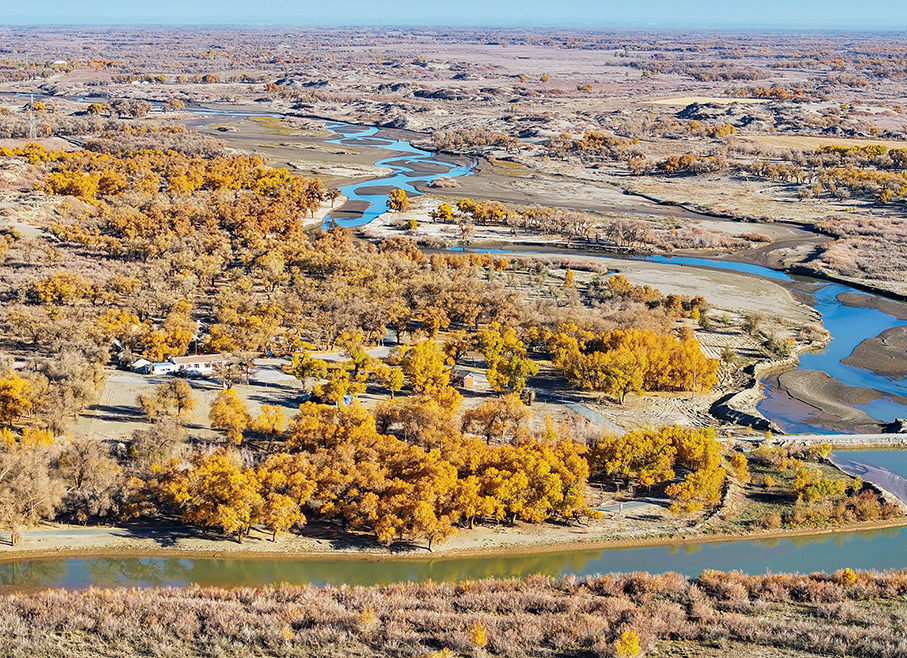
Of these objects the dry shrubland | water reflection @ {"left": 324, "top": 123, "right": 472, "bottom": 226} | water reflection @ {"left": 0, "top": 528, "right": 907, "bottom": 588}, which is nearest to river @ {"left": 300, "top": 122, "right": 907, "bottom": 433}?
water reflection @ {"left": 324, "top": 123, "right": 472, "bottom": 226}

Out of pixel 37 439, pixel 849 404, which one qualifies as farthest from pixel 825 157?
pixel 37 439

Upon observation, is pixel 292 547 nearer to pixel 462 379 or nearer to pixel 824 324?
pixel 462 379

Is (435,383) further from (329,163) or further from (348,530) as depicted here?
(329,163)

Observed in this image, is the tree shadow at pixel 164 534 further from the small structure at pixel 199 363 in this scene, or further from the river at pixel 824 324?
the river at pixel 824 324

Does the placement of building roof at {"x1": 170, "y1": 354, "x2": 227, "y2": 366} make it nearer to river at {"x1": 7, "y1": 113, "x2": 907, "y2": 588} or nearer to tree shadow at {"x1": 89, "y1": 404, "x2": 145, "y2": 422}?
tree shadow at {"x1": 89, "y1": 404, "x2": 145, "y2": 422}

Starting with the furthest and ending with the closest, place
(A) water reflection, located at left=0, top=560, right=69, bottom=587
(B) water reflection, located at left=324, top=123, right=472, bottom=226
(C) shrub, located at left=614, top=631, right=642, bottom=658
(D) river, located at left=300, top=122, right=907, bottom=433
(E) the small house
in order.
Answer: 1. (B) water reflection, located at left=324, top=123, right=472, bottom=226
2. (E) the small house
3. (D) river, located at left=300, top=122, right=907, bottom=433
4. (A) water reflection, located at left=0, top=560, right=69, bottom=587
5. (C) shrub, located at left=614, top=631, right=642, bottom=658

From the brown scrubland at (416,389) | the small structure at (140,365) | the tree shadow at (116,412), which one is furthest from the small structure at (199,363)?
the tree shadow at (116,412)
